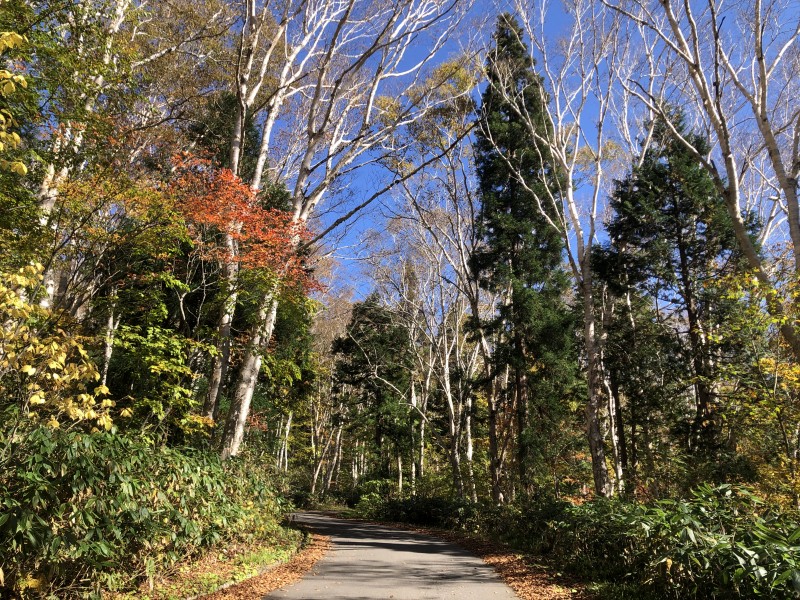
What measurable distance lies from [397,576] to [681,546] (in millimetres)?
3968

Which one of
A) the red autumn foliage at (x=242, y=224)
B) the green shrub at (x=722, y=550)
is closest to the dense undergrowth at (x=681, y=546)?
the green shrub at (x=722, y=550)

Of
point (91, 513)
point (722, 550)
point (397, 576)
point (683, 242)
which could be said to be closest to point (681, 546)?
point (722, 550)

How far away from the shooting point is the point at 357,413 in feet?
95.2

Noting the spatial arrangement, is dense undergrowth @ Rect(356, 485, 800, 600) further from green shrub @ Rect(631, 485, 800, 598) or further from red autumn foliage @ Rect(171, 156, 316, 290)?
red autumn foliage @ Rect(171, 156, 316, 290)

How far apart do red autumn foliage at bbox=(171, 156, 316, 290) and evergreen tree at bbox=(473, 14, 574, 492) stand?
306 inches

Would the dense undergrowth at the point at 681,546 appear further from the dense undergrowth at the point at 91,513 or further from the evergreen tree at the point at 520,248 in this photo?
the evergreen tree at the point at 520,248

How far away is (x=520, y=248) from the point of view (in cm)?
1614

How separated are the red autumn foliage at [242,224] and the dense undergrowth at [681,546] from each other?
262 inches

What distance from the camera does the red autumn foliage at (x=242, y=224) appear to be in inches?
352

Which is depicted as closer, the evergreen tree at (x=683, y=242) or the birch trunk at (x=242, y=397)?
the birch trunk at (x=242, y=397)

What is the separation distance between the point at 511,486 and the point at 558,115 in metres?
11.8

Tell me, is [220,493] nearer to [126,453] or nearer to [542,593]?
[126,453]

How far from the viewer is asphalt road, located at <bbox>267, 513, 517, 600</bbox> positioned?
5855 mm

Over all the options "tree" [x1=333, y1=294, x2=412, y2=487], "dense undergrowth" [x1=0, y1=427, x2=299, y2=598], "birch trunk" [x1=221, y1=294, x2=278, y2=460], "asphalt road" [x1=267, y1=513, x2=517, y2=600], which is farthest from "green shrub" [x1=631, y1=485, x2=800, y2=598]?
"tree" [x1=333, y1=294, x2=412, y2=487]
